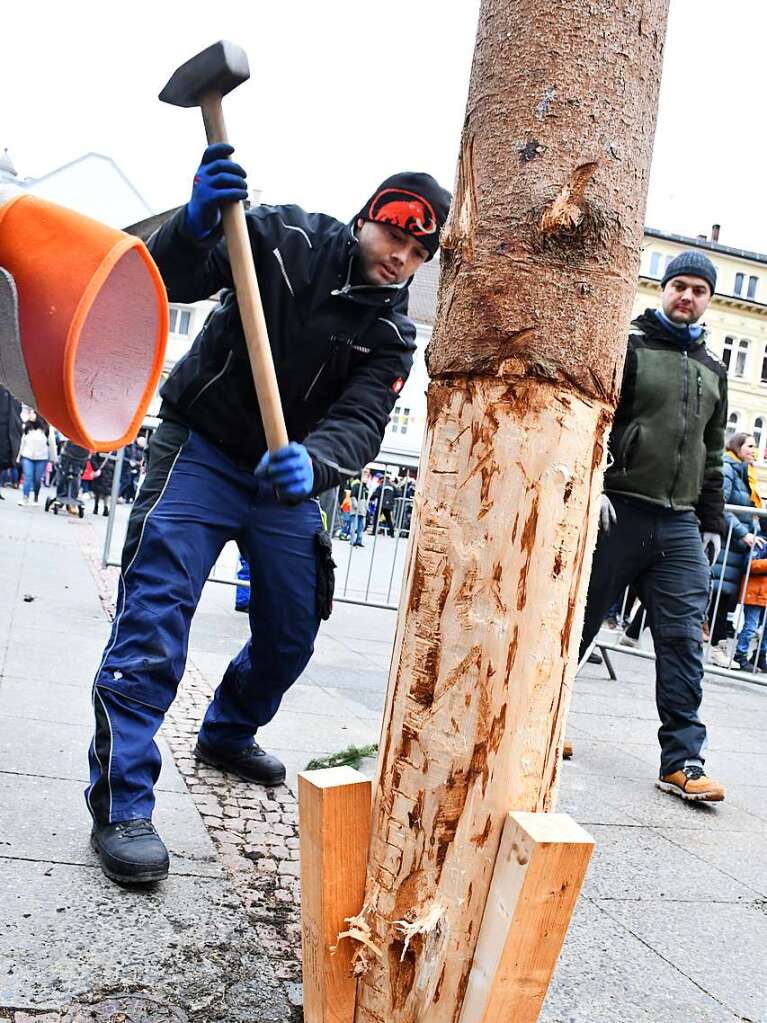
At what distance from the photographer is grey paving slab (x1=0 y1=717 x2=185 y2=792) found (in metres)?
2.99

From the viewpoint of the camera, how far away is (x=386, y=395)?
2.85m

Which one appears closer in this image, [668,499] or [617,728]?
[668,499]

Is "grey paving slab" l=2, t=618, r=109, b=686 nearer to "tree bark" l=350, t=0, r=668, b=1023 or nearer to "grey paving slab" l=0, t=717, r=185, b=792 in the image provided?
"grey paving slab" l=0, t=717, r=185, b=792

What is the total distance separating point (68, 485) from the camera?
15.7 m

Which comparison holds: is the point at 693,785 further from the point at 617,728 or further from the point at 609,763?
the point at 617,728

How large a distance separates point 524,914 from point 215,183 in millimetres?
1665

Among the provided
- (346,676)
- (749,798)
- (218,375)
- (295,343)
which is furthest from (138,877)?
(346,676)

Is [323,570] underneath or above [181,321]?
underneath

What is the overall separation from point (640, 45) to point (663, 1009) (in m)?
1.90

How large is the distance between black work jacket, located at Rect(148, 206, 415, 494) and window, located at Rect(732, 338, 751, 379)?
5048cm

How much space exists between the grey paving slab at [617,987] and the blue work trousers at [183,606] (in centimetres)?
107

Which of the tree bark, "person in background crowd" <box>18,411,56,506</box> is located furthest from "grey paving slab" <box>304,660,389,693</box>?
"person in background crowd" <box>18,411,56,506</box>

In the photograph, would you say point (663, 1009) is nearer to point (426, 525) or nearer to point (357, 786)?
point (357, 786)

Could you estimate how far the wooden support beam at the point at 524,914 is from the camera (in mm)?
1418
